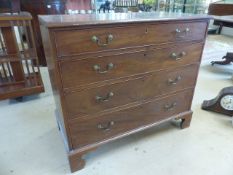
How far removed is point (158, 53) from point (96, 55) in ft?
1.45

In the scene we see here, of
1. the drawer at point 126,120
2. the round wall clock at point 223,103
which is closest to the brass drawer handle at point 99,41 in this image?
the drawer at point 126,120

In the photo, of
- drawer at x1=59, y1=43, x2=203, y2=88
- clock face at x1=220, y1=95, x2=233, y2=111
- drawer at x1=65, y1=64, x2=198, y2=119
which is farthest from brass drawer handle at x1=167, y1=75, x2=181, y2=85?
clock face at x1=220, y1=95, x2=233, y2=111

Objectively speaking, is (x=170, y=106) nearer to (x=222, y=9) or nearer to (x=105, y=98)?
(x=105, y=98)

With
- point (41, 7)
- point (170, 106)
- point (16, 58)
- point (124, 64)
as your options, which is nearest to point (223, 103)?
point (170, 106)

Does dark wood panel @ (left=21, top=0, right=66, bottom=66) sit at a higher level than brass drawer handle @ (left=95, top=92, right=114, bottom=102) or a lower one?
higher

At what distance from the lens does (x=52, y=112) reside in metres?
1.95

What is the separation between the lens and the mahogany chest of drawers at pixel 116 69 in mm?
984

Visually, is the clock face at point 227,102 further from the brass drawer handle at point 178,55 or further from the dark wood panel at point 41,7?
the dark wood panel at point 41,7

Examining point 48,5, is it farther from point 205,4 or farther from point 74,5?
point 205,4

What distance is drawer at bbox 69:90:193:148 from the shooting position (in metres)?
1.23

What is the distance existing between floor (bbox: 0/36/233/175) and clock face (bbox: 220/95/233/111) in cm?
12

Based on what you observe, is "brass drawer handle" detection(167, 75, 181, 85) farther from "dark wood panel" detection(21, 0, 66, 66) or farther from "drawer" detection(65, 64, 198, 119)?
"dark wood panel" detection(21, 0, 66, 66)

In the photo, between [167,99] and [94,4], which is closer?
[167,99]

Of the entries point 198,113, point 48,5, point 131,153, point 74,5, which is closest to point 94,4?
point 74,5
